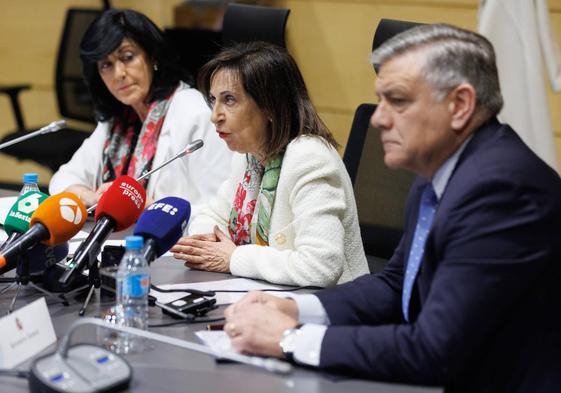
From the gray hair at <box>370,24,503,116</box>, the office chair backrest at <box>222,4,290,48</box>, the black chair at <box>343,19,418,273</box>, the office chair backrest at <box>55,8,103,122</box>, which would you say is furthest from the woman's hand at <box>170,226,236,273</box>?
the office chair backrest at <box>55,8,103,122</box>

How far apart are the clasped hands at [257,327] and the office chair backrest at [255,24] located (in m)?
1.52

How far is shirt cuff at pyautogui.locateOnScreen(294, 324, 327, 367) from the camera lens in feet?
4.95

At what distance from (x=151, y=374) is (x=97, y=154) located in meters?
1.87

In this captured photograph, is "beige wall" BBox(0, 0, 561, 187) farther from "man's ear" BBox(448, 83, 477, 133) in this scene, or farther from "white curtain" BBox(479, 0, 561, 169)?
"man's ear" BBox(448, 83, 477, 133)

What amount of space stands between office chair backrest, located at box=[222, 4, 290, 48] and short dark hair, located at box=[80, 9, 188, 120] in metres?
0.22

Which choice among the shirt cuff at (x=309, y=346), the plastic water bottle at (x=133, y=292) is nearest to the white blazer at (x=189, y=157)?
the plastic water bottle at (x=133, y=292)

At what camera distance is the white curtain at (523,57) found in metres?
3.04

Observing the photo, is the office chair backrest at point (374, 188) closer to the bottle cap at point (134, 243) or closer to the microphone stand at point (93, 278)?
the microphone stand at point (93, 278)

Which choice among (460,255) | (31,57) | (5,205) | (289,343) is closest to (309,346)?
(289,343)

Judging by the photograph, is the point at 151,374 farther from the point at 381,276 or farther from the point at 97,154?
the point at 97,154

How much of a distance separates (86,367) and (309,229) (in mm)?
786

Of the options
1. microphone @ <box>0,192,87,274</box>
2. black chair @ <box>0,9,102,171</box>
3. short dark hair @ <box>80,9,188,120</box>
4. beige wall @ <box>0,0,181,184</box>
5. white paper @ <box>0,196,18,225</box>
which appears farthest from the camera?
beige wall @ <box>0,0,181,184</box>

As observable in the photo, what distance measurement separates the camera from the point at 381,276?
184cm

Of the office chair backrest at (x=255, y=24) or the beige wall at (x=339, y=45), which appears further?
the beige wall at (x=339, y=45)
